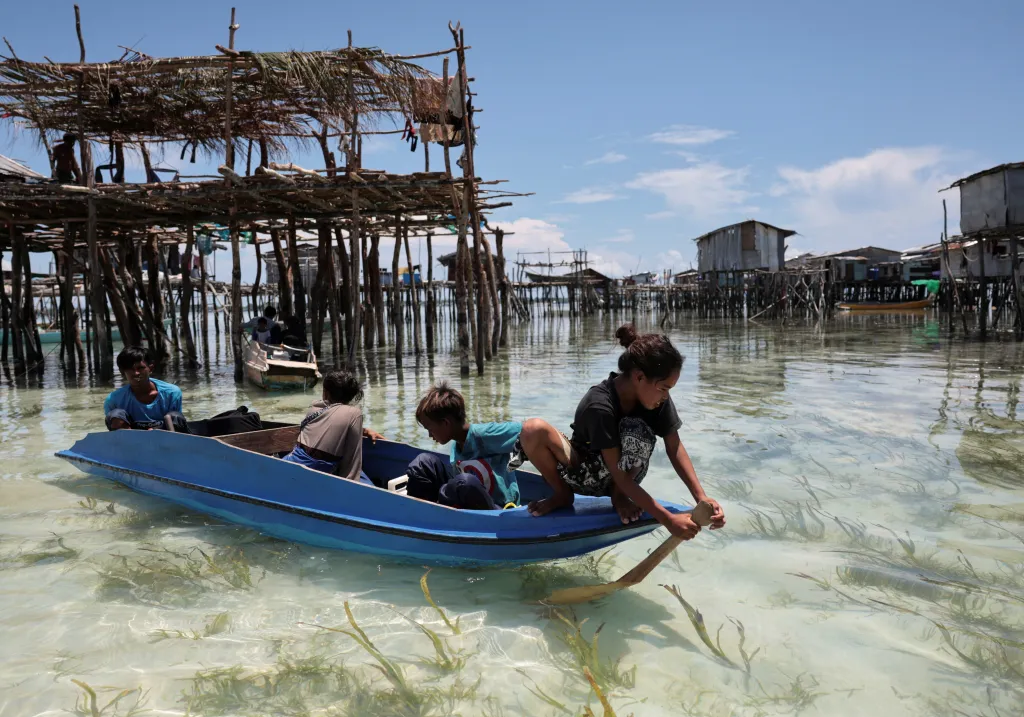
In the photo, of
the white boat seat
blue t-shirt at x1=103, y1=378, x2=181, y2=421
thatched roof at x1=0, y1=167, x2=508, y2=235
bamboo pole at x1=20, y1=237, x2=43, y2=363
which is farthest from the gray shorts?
bamboo pole at x1=20, y1=237, x2=43, y2=363

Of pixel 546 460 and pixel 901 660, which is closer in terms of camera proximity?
pixel 901 660

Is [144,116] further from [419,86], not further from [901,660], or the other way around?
[901,660]

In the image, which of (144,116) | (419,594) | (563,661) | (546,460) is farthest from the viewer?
(144,116)

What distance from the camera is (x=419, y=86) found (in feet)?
37.8

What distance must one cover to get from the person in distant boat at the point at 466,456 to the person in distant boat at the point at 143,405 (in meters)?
2.94

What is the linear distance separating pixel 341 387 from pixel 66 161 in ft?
40.7

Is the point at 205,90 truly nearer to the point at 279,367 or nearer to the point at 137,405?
the point at 279,367

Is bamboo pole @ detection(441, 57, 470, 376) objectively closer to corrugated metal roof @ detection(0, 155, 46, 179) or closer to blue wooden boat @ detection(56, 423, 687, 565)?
blue wooden boat @ detection(56, 423, 687, 565)

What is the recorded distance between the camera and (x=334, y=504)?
4.27m

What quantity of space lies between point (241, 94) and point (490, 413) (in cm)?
730

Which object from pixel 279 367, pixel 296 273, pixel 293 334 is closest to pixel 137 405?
pixel 279 367

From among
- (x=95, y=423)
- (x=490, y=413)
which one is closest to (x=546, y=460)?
(x=490, y=413)

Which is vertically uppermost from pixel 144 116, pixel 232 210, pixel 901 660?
pixel 144 116

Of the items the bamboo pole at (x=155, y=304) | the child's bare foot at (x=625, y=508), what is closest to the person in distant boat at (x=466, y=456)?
the child's bare foot at (x=625, y=508)
